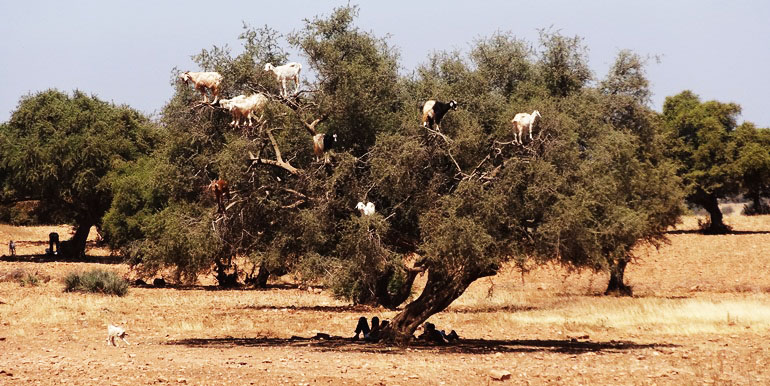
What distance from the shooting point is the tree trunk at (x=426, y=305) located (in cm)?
2477

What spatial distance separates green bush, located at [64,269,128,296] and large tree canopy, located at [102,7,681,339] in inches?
491

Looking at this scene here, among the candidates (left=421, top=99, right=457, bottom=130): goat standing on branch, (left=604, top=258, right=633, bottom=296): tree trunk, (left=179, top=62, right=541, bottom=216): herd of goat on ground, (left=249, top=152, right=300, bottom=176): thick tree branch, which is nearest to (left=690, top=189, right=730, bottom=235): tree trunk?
(left=604, top=258, right=633, bottom=296): tree trunk

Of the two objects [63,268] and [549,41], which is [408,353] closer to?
[549,41]

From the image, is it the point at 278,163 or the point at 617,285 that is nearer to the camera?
the point at 278,163

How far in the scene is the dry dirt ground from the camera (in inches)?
778

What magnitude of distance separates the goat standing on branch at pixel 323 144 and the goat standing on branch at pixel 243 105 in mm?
1592

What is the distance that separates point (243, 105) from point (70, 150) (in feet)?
115

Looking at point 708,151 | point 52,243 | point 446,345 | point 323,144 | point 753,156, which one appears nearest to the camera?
point 323,144

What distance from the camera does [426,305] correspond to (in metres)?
25.0

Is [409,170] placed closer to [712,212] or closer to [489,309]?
[489,309]

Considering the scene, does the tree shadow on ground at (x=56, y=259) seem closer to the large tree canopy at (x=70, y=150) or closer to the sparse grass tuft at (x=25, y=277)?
the large tree canopy at (x=70, y=150)

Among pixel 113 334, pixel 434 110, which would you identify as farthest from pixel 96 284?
pixel 434 110

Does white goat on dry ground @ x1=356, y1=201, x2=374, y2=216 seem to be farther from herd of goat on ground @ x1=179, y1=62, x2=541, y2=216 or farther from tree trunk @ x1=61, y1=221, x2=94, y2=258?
tree trunk @ x1=61, y1=221, x2=94, y2=258

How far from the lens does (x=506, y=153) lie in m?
24.2
